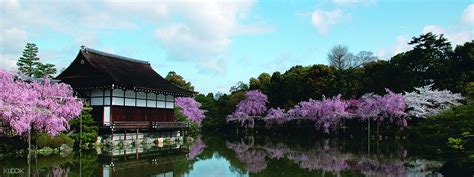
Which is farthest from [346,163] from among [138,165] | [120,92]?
[120,92]

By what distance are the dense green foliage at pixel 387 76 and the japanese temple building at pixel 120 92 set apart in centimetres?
1452

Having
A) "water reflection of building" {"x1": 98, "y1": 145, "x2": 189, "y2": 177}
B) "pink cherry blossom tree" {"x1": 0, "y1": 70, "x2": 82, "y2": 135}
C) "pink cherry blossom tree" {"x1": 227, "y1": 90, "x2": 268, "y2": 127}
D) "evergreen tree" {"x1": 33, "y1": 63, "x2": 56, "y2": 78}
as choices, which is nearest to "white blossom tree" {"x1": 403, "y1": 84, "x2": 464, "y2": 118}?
"pink cherry blossom tree" {"x1": 227, "y1": 90, "x2": 268, "y2": 127}

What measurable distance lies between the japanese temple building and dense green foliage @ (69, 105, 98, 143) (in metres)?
1.27

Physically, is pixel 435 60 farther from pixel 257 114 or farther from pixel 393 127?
pixel 257 114

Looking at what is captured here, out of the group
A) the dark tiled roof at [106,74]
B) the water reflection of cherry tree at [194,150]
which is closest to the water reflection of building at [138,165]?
the water reflection of cherry tree at [194,150]

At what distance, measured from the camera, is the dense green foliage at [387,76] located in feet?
105

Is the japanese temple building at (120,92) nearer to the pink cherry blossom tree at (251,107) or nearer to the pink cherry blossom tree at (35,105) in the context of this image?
the pink cherry blossom tree at (35,105)

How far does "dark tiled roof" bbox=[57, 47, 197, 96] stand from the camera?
26.5 m

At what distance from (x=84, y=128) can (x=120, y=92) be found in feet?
12.9

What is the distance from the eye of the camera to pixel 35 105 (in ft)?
64.7

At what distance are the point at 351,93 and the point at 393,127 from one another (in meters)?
6.88

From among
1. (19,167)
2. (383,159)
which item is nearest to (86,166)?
(19,167)

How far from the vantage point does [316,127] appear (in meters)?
37.8

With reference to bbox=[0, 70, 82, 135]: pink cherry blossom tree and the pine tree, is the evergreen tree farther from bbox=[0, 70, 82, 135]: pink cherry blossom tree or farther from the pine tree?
bbox=[0, 70, 82, 135]: pink cherry blossom tree
